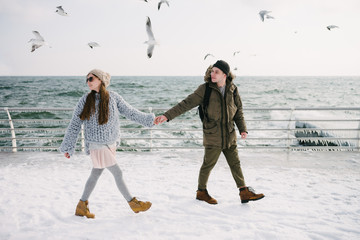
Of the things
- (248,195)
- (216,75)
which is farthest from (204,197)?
(216,75)

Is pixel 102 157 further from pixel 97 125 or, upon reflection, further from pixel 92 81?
pixel 92 81

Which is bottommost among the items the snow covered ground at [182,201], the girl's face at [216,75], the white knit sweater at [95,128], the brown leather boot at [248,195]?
the snow covered ground at [182,201]

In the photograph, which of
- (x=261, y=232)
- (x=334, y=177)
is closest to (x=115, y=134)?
(x=261, y=232)

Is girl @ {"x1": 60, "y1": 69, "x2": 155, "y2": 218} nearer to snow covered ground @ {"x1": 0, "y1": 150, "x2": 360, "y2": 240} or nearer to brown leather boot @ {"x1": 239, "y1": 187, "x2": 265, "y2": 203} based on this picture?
snow covered ground @ {"x1": 0, "y1": 150, "x2": 360, "y2": 240}

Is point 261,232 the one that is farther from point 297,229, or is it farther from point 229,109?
point 229,109

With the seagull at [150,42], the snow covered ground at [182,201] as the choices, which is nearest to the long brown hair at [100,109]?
the snow covered ground at [182,201]

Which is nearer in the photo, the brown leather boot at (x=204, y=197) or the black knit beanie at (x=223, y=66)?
the black knit beanie at (x=223, y=66)

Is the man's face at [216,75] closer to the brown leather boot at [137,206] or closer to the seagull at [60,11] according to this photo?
the brown leather boot at [137,206]

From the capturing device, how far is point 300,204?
305 centimetres

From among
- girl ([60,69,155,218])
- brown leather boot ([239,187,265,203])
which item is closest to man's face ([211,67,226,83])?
girl ([60,69,155,218])

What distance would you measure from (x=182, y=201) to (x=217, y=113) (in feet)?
3.73

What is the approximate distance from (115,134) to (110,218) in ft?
2.83

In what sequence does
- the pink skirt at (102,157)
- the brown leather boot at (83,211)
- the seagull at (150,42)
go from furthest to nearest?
the seagull at (150,42) < the brown leather boot at (83,211) < the pink skirt at (102,157)

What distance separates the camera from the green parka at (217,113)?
2852mm
